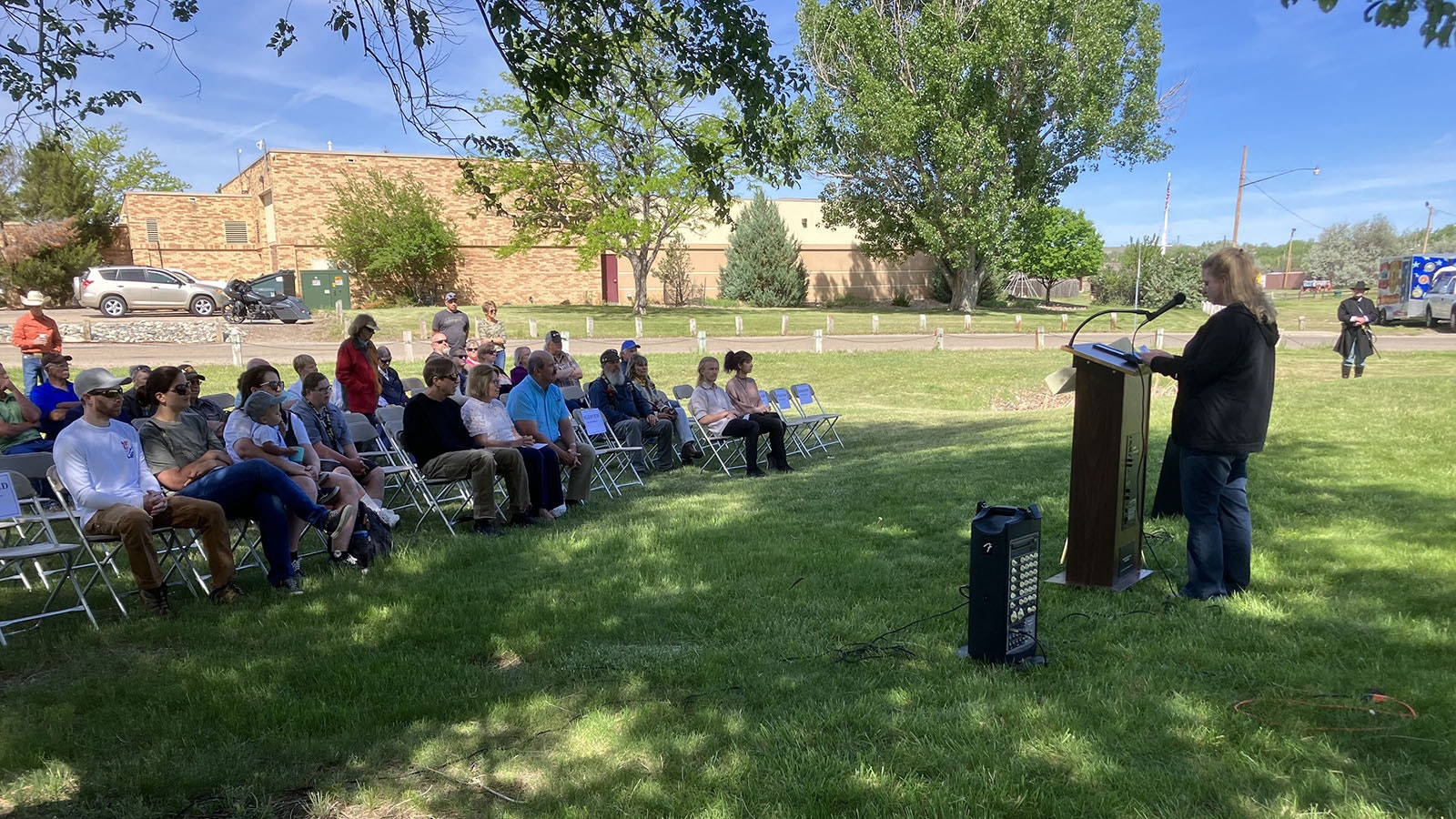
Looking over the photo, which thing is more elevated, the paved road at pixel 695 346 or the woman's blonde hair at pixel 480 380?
the woman's blonde hair at pixel 480 380

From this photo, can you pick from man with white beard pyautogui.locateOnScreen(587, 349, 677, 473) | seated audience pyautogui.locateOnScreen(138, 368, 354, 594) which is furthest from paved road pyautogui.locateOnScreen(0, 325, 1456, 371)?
seated audience pyautogui.locateOnScreen(138, 368, 354, 594)

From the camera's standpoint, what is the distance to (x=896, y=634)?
13.8 feet

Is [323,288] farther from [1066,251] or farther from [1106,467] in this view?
[1066,251]

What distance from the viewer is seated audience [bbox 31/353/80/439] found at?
767 centimetres

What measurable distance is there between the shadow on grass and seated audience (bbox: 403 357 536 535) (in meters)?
1.08

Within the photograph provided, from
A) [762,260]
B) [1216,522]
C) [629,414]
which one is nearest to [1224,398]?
[1216,522]

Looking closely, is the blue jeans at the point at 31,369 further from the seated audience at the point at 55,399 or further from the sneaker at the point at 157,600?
the sneaker at the point at 157,600

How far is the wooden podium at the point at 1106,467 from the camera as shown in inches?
174

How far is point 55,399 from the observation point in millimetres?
7930

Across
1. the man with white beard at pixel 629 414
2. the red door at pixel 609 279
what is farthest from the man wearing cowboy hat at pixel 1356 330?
the red door at pixel 609 279

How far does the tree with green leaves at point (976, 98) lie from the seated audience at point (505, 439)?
85.1 ft

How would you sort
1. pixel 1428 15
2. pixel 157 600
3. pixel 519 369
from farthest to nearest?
pixel 519 369
pixel 157 600
pixel 1428 15

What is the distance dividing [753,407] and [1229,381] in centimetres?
623

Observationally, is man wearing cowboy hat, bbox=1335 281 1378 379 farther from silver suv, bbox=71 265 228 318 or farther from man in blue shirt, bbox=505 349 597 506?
silver suv, bbox=71 265 228 318
